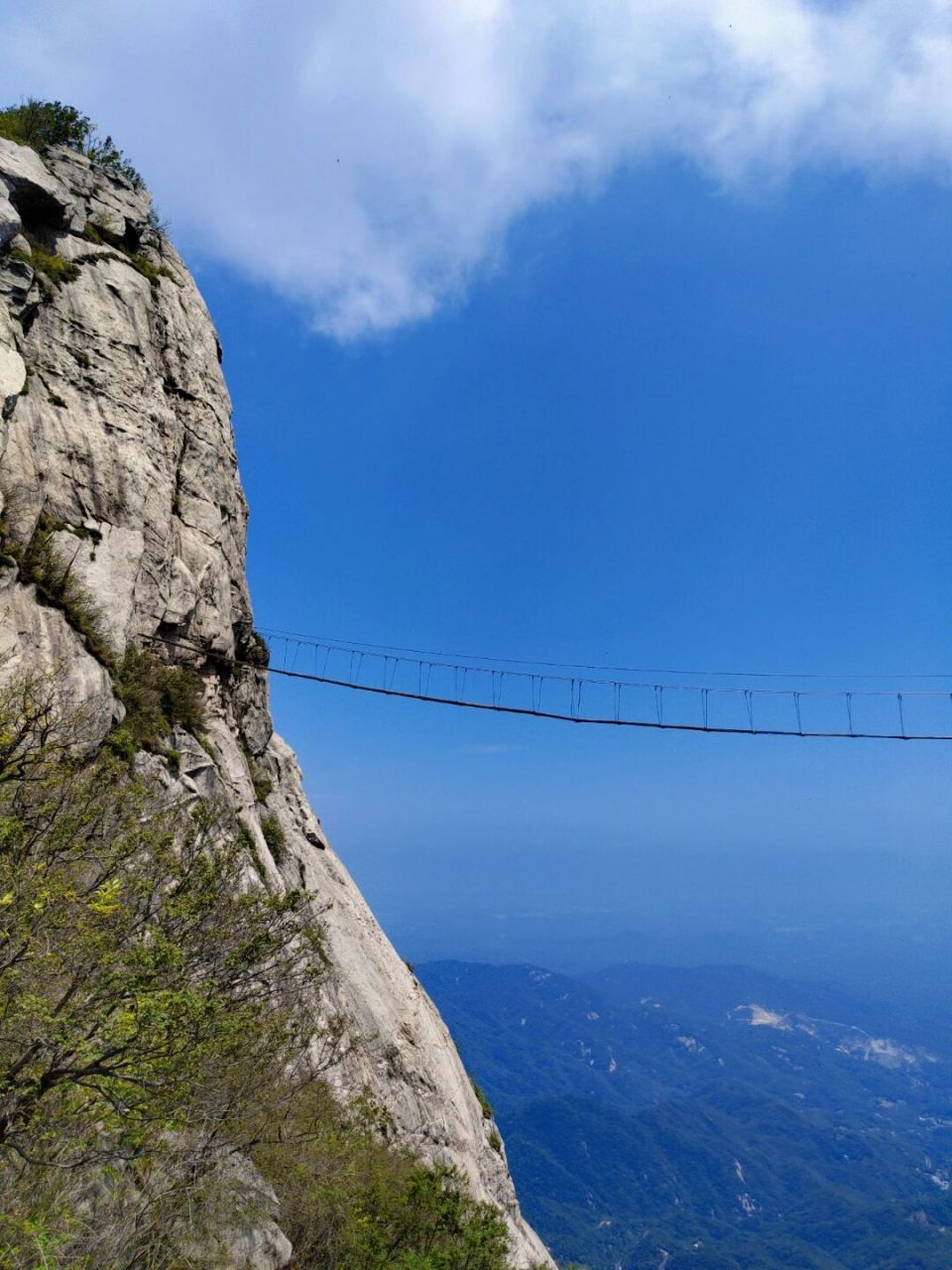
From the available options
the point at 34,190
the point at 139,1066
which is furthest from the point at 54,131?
the point at 139,1066

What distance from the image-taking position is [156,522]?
18578mm

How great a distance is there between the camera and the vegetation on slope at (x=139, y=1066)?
651 centimetres

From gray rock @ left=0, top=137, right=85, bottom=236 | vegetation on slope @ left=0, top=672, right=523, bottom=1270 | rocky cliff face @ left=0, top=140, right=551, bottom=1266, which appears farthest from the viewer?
gray rock @ left=0, top=137, right=85, bottom=236

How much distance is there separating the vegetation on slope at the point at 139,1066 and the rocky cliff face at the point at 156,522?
3209mm

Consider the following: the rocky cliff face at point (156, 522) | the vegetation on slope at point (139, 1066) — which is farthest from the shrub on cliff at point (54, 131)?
the vegetation on slope at point (139, 1066)

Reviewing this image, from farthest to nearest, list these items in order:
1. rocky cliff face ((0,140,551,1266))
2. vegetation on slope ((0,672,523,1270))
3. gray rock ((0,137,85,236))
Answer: gray rock ((0,137,85,236)), rocky cliff face ((0,140,551,1266)), vegetation on slope ((0,672,523,1270))

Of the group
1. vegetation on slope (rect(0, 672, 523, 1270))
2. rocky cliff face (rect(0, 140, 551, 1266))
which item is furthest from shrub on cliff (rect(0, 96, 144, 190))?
vegetation on slope (rect(0, 672, 523, 1270))

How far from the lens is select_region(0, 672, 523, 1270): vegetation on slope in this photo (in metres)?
6.51

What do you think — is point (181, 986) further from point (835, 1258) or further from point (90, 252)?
point (835, 1258)

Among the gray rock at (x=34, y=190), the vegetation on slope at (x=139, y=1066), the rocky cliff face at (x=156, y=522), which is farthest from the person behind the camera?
the gray rock at (x=34, y=190)

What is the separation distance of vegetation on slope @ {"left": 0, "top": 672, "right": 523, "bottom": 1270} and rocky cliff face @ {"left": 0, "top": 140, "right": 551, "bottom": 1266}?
126 inches

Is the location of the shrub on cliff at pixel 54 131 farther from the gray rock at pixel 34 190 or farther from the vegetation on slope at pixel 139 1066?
the vegetation on slope at pixel 139 1066

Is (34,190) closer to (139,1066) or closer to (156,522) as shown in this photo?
(156,522)

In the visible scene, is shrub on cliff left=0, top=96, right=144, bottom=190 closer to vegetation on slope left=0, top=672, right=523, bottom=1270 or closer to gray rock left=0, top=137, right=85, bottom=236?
gray rock left=0, top=137, right=85, bottom=236
